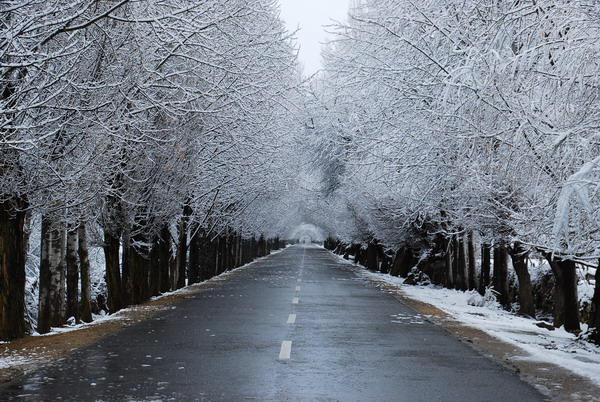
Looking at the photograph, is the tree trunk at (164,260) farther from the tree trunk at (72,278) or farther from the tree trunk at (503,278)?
the tree trunk at (503,278)

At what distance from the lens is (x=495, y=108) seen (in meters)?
10.2

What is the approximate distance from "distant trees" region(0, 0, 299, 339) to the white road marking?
3918 millimetres

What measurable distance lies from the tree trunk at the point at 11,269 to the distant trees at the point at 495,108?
6.57m

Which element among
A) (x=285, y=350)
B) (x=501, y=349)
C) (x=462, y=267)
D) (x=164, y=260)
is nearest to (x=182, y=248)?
(x=164, y=260)

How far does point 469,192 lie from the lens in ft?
56.0

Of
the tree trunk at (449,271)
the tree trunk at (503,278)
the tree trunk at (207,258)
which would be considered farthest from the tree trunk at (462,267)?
the tree trunk at (207,258)

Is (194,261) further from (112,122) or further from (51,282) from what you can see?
(112,122)

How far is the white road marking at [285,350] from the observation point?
415 inches

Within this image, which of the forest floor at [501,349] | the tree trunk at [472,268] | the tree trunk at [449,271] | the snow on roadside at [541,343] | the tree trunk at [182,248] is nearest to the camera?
the forest floor at [501,349]

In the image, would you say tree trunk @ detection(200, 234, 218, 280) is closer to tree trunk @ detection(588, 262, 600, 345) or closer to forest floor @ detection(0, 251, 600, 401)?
forest floor @ detection(0, 251, 600, 401)

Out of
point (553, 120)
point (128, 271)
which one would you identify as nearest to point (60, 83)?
point (553, 120)

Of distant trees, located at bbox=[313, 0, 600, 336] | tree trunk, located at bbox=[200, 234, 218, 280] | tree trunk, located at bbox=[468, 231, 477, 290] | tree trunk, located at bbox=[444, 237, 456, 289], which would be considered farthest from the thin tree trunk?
tree trunk, located at bbox=[200, 234, 218, 280]

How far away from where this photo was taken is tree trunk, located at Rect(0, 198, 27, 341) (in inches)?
486

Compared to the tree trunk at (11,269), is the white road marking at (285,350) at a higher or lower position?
lower
